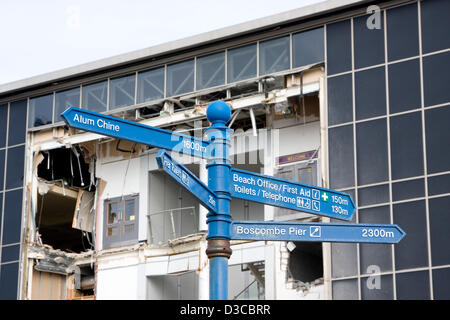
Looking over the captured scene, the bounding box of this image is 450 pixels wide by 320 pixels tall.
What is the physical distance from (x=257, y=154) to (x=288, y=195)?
62.9 feet

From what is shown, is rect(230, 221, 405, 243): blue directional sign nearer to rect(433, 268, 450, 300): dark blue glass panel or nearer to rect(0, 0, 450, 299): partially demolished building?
rect(0, 0, 450, 299): partially demolished building

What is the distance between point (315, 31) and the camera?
92.5 ft

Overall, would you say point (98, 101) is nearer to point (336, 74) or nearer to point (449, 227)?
point (336, 74)

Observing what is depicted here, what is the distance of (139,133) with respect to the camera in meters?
10.8

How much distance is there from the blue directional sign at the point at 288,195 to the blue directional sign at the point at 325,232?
1.06 ft

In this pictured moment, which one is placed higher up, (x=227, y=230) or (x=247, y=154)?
(x=247, y=154)

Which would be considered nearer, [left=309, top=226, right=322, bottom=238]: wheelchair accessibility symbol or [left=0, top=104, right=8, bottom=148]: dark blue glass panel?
[left=309, top=226, right=322, bottom=238]: wheelchair accessibility symbol

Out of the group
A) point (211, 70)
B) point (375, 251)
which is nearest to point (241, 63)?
point (211, 70)

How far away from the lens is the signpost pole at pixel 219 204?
10.2m

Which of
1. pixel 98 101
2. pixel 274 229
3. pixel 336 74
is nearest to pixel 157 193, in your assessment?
pixel 98 101

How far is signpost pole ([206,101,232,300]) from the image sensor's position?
10234 mm

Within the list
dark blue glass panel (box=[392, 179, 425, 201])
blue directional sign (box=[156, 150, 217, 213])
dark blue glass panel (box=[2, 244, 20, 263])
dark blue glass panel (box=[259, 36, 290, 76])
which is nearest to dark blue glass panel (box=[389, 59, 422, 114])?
dark blue glass panel (box=[392, 179, 425, 201])

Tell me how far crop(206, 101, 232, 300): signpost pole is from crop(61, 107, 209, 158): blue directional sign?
0.19 m

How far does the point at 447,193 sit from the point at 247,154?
26.6 feet
